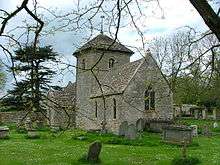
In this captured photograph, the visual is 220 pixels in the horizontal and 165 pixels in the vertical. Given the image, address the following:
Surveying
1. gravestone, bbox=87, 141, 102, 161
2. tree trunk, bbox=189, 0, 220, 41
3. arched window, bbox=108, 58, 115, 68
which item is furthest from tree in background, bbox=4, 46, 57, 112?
arched window, bbox=108, 58, 115, 68

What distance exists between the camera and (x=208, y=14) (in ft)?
19.5

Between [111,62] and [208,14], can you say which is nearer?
[208,14]

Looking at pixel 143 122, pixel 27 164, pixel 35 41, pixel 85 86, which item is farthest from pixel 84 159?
pixel 85 86

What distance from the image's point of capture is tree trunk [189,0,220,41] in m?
5.91

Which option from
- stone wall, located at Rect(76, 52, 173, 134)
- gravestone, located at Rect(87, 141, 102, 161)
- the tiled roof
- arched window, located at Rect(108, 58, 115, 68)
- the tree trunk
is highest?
arched window, located at Rect(108, 58, 115, 68)

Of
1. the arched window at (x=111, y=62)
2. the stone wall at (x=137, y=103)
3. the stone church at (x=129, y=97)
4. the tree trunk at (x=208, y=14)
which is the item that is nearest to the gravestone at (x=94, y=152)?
the tree trunk at (x=208, y=14)

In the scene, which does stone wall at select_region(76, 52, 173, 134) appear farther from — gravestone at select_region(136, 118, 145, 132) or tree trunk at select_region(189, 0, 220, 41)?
tree trunk at select_region(189, 0, 220, 41)

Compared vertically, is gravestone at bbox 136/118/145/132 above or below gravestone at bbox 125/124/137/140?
above

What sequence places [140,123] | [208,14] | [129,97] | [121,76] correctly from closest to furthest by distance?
[208,14] < [140,123] < [129,97] < [121,76]

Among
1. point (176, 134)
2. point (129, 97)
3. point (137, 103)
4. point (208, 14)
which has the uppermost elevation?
point (129, 97)

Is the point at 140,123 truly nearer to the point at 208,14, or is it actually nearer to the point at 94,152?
the point at 94,152

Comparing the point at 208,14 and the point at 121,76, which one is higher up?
the point at 121,76

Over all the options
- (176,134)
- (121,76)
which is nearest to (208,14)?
(176,134)

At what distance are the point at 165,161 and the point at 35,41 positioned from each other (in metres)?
13.8
